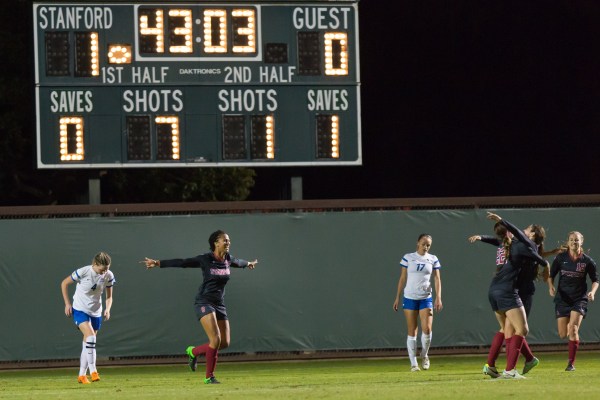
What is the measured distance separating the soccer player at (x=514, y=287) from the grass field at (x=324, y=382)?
0.43 metres

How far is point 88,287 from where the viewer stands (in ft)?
58.3

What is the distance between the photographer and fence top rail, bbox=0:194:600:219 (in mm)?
21594

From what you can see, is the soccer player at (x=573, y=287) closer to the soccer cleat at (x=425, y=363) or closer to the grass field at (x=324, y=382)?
the grass field at (x=324, y=382)

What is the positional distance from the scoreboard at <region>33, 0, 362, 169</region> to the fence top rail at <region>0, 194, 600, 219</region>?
1.34m

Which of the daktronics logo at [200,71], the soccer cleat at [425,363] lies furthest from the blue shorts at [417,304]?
the daktronics logo at [200,71]

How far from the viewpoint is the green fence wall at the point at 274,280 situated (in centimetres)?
2152

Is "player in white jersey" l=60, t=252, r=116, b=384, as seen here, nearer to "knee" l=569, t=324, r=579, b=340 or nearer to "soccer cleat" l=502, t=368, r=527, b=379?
"soccer cleat" l=502, t=368, r=527, b=379

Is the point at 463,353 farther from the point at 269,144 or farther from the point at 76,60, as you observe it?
the point at 76,60

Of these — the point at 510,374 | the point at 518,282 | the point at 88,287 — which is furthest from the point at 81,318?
the point at 518,282

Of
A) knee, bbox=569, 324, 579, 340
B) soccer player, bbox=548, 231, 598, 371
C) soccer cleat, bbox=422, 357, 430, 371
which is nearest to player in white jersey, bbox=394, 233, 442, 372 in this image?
soccer cleat, bbox=422, 357, 430, 371

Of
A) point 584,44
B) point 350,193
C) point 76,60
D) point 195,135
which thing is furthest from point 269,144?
point 350,193

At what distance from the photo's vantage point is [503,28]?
48.5m

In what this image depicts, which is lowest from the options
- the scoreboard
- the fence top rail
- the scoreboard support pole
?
the fence top rail

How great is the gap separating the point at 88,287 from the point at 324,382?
3.16 meters
